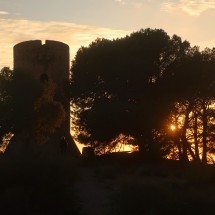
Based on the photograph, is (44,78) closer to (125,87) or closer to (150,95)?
(125,87)

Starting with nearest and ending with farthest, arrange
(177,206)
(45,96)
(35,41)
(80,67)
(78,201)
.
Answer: (177,206) < (78,201) < (45,96) < (80,67) < (35,41)

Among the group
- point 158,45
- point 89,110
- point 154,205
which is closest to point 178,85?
point 158,45

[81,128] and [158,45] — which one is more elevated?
[158,45]

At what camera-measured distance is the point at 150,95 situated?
33562mm

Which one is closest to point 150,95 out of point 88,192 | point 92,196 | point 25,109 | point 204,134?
point 204,134

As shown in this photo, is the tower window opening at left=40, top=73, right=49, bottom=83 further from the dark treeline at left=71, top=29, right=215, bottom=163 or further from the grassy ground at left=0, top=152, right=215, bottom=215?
the grassy ground at left=0, top=152, right=215, bottom=215

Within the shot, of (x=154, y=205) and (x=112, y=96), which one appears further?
(x=112, y=96)

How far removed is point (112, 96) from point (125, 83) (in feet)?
4.17

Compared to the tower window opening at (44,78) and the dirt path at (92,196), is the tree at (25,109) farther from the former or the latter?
the dirt path at (92,196)

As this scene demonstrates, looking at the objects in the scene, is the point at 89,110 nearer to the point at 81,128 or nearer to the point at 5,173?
the point at 81,128

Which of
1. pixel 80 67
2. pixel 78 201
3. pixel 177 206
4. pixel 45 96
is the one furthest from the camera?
pixel 80 67

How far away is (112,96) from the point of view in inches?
1335

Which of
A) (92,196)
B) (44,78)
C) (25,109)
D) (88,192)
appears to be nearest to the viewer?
(92,196)

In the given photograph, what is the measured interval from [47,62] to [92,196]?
Result: 21.9 m
